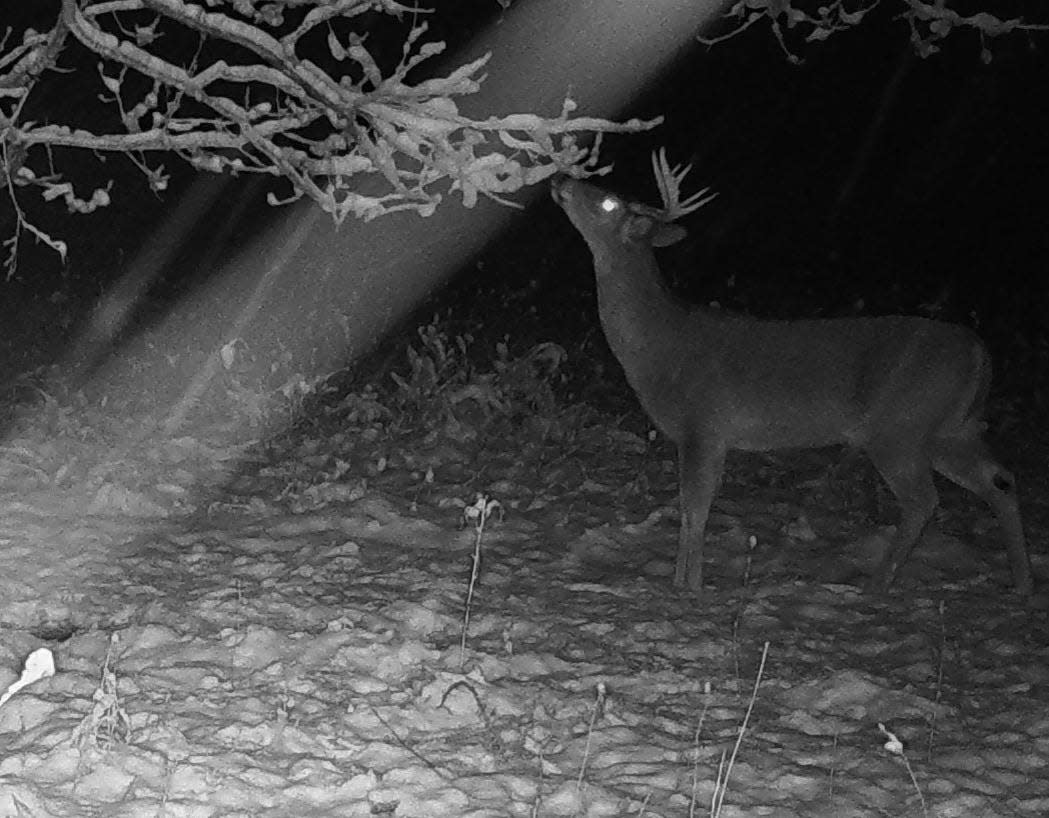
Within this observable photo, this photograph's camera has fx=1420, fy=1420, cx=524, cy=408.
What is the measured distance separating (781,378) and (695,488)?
2.15 feet

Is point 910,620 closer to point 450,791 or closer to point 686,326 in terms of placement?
point 686,326

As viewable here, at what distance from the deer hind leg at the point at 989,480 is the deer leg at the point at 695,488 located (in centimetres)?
112

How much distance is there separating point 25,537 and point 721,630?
2826 millimetres

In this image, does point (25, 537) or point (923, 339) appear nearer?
point (25, 537)

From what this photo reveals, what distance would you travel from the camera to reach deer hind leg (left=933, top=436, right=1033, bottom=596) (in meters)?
6.58

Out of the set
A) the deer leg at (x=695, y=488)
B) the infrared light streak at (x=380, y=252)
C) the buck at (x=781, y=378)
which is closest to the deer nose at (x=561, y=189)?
the buck at (x=781, y=378)

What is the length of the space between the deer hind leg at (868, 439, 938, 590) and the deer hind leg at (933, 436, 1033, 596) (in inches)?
6.9

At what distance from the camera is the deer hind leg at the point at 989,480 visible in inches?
259

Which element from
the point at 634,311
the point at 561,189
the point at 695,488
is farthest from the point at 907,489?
the point at 561,189

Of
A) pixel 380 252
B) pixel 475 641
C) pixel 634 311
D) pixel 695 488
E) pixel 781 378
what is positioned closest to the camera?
pixel 475 641

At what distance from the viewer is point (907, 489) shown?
260 inches

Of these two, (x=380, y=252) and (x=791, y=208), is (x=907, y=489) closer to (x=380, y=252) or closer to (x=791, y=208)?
(x=380, y=252)

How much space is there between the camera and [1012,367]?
12031 millimetres

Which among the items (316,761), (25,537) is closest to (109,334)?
(25,537)
